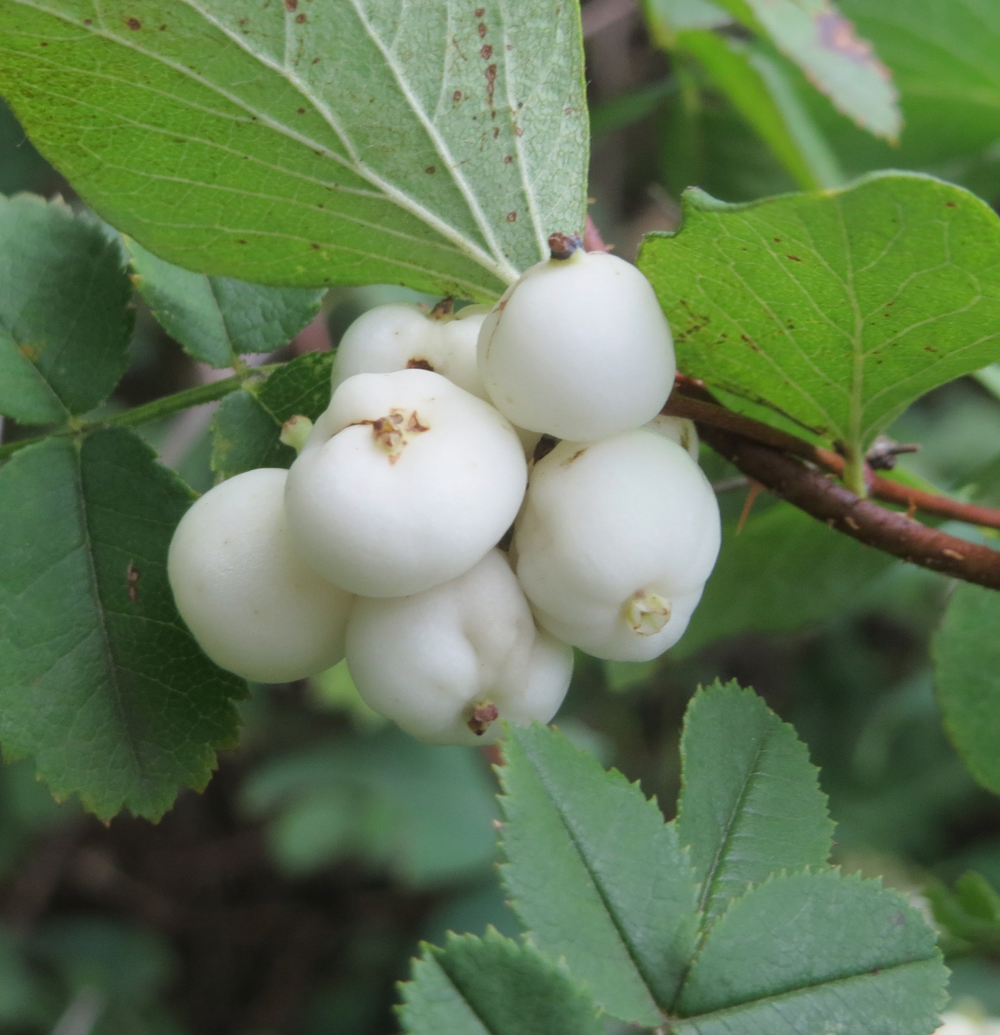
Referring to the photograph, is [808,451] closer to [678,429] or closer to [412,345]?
→ [678,429]

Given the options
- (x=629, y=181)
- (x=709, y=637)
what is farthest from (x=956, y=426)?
(x=709, y=637)

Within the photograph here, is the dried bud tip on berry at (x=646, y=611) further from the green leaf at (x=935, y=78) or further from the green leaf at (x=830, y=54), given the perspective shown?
the green leaf at (x=935, y=78)

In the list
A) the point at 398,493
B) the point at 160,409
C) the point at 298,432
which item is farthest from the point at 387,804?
the point at 398,493

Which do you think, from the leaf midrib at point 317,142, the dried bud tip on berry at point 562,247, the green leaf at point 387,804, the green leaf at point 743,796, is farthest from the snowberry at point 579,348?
the green leaf at point 387,804

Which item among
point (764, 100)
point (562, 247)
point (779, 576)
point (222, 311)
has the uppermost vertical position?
point (562, 247)

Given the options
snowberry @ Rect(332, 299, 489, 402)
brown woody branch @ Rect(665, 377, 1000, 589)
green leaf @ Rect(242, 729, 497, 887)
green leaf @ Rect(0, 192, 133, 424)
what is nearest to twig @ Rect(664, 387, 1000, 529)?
brown woody branch @ Rect(665, 377, 1000, 589)

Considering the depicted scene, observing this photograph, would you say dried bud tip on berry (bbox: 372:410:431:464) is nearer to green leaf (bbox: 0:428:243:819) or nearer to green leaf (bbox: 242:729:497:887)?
green leaf (bbox: 0:428:243:819)
